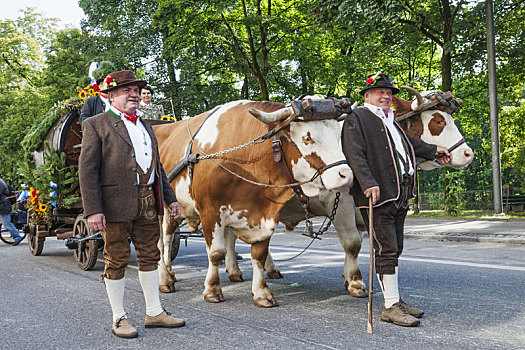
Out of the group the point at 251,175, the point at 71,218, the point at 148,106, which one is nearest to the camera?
the point at 251,175

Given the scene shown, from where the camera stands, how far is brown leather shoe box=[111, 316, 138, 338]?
4277 mm

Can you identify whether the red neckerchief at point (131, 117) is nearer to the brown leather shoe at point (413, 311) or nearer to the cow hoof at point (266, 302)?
the cow hoof at point (266, 302)

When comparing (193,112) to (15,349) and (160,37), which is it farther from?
(15,349)

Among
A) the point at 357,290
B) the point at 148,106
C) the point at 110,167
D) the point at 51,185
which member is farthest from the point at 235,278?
the point at 51,185

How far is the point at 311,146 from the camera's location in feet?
16.3

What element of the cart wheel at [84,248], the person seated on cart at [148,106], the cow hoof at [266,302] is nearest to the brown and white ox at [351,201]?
the cow hoof at [266,302]

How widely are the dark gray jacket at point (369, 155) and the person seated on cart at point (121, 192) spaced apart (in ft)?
5.86

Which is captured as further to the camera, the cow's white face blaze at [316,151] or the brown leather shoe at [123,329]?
the cow's white face blaze at [316,151]

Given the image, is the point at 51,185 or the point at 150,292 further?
the point at 51,185

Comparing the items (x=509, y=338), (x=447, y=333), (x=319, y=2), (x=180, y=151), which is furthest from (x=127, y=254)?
(x=319, y=2)

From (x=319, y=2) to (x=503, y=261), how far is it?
34.7ft

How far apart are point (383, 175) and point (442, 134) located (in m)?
1.39

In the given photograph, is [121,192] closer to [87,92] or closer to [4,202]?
[87,92]

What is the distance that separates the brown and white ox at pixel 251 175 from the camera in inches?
195
